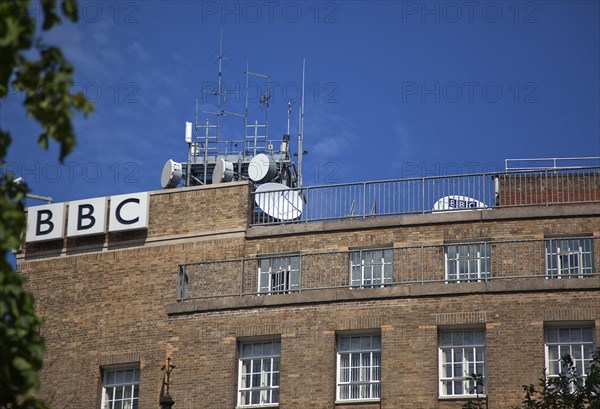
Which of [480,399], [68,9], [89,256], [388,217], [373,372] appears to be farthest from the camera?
[89,256]

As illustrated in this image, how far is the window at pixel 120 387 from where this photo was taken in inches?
1413

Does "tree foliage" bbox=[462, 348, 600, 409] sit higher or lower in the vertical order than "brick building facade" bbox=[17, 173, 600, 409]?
lower

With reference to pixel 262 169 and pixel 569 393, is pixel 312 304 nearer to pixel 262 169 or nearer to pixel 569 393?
pixel 569 393

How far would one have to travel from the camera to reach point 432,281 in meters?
33.3

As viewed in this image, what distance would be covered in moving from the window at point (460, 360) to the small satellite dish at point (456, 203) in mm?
4651

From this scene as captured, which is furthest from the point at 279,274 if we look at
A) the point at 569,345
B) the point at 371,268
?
the point at 569,345

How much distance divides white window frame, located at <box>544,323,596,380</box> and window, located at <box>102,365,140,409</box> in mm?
11126

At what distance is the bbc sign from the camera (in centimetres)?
3856

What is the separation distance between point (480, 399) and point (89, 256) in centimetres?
1357

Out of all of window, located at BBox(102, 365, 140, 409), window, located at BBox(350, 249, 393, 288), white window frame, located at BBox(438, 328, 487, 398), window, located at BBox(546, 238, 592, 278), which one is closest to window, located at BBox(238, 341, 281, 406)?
window, located at BBox(350, 249, 393, 288)

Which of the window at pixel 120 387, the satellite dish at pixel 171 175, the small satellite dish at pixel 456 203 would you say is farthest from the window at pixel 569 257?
the satellite dish at pixel 171 175

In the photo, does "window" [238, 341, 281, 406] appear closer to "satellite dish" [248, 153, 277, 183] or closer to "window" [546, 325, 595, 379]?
"window" [546, 325, 595, 379]

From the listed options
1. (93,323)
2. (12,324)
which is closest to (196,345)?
(93,323)

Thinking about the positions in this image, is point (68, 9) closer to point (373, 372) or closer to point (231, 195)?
point (373, 372)
